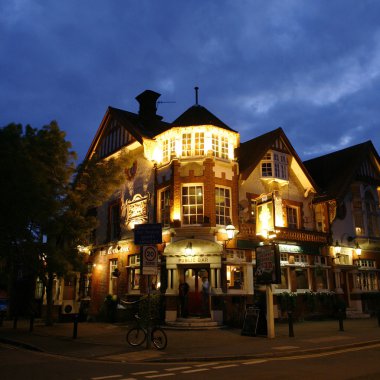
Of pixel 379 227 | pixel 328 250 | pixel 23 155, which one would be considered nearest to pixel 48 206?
pixel 23 155

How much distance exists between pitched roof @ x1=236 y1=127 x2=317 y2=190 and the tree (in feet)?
20.9

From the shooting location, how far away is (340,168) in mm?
26188

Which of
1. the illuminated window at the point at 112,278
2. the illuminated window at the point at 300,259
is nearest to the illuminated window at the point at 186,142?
the illuminated window at the point at 112,278

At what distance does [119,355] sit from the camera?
1095cm

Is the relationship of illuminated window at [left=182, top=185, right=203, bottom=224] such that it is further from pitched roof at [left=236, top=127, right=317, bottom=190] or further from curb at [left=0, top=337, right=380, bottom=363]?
curb at [left=0, top=337, right=380, bottom=363]

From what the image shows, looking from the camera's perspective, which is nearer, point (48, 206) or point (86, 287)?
point (48, 206)

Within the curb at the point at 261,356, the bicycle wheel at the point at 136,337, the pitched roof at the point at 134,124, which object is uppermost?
the pitched roof at the point at 134,124

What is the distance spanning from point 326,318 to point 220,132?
37.9ft

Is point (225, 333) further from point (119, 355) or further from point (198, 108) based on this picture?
point (198, 108)

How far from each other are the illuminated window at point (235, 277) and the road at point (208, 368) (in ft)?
28.4

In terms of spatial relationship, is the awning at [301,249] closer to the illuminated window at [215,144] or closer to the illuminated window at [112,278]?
the illuminated window at [215,144]

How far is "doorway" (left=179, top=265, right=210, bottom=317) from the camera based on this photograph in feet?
62.0

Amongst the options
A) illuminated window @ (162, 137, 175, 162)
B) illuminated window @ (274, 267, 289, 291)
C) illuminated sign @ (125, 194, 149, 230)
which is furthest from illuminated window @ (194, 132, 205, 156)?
illuminated window @ (274, 267, 289, 291)

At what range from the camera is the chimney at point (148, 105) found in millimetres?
26900
